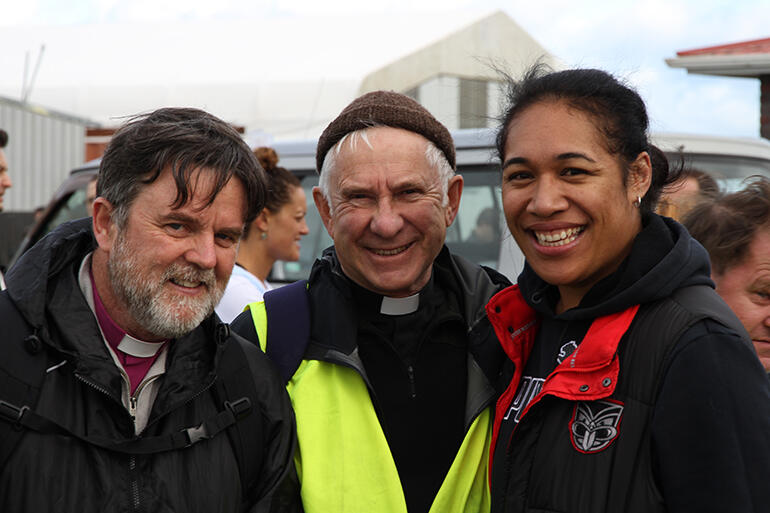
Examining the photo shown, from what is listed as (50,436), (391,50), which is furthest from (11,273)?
(391,50)

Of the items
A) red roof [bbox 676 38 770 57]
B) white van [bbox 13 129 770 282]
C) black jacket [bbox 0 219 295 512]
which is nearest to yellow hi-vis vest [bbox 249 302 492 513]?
black jacket [bbox 0 219 295 512]

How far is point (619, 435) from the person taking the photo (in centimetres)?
170

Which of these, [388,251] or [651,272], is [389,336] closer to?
[388,251]

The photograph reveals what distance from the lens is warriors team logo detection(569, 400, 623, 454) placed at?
1717 mm

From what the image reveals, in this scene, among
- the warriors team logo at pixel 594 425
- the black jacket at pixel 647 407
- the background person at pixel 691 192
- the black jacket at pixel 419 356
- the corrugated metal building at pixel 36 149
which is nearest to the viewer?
the black jacket at pixel 647 407

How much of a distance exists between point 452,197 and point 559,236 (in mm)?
692

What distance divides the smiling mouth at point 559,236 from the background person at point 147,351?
0.80m

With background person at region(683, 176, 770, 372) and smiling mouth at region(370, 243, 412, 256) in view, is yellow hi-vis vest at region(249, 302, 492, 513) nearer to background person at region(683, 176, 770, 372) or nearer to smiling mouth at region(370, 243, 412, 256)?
smiling mouth at region(370, 243, 412, 256)

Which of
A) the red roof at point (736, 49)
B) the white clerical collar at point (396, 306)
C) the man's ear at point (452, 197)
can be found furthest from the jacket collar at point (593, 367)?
the red roof at point (736, 49)

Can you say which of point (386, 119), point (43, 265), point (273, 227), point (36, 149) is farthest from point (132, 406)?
point (36, 149)

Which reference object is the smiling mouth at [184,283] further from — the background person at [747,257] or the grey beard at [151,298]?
the background person at [747,257]

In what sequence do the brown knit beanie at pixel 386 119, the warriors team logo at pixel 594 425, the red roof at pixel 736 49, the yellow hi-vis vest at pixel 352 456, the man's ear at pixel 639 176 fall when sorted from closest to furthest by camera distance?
the warriors team logo at pixel 594 425, the man's ear at pixel 639 176, the yellow hi-vis vest at pixel 352 456, the brown knit beanie at pixel 386 119, the red roof at pixel 736 49

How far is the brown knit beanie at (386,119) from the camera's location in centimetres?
245

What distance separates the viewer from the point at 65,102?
71.1 ft
